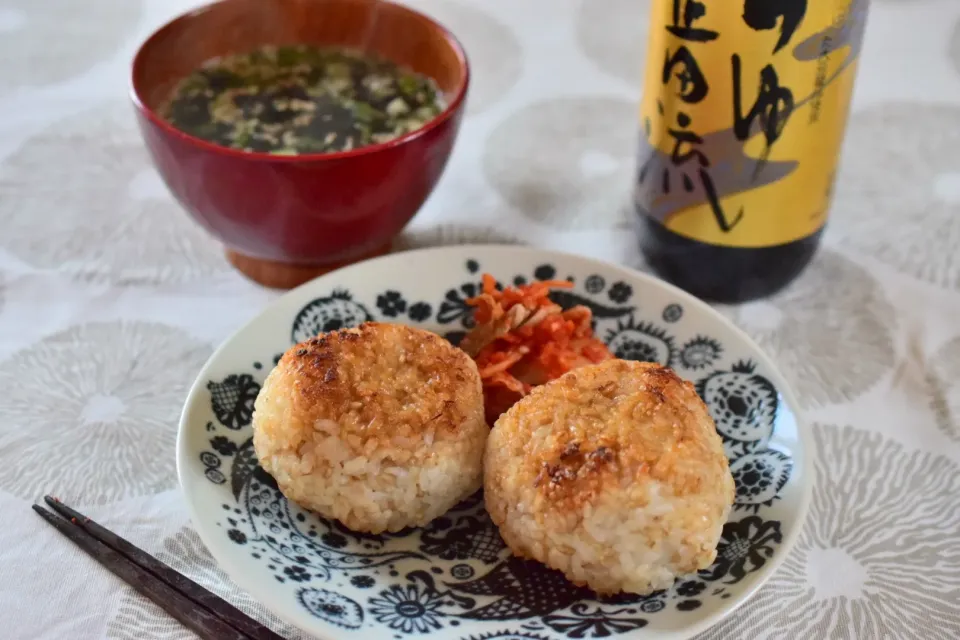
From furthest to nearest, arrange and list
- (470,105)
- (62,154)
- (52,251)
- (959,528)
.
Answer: (470,105) < (62,154) < (52,251) < (959,528)

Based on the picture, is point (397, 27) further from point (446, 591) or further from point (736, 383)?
point (446, 591)

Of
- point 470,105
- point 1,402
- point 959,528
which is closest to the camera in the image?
point 959,528

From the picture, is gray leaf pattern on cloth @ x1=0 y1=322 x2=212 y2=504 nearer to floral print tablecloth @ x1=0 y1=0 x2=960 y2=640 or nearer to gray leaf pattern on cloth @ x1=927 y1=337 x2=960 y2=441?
floral print tablecloth @ x1=0 y1=0 x2=960 y2=640

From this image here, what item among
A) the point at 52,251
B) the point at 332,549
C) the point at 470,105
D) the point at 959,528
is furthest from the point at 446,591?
the point at 470,105

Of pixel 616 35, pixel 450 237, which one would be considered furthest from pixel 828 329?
pixel 616 35

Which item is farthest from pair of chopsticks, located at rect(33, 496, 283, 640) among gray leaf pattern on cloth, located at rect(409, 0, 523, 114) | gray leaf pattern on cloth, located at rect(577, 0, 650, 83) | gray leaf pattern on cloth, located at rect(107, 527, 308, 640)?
gray leaf pattern on cloth, located at rect(577, 0, 650, 83)

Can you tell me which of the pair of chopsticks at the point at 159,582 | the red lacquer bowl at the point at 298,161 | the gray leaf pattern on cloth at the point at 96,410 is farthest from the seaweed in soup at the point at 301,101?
the pair of chopsticks at the point at 159,582

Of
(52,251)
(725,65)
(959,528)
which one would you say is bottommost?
(959,528)
